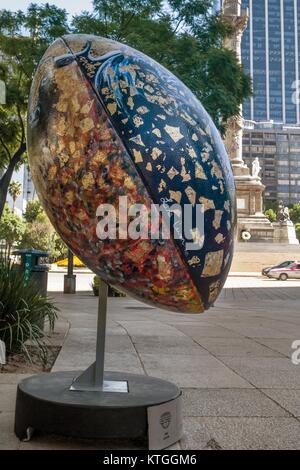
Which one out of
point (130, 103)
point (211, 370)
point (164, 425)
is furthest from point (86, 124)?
point (211, 370)

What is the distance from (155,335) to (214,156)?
513 centimetres

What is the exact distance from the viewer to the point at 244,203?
1903 inches

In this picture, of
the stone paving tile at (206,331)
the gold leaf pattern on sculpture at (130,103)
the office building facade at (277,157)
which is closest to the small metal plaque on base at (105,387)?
the gold leaf pattern on sculpture at (130,103)

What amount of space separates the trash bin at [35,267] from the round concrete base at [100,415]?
16.0 ft

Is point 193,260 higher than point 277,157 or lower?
lower

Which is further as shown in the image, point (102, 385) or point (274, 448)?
point (102, 385)

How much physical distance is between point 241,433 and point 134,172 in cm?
179

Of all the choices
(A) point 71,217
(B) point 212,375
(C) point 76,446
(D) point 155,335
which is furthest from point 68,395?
(D) point 155,335

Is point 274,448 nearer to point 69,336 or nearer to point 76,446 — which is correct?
point 76,446

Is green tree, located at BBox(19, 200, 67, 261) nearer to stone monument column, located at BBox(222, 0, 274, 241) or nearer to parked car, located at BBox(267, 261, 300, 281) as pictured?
stone monument column, located at BBox(222, 0, 274, 241)

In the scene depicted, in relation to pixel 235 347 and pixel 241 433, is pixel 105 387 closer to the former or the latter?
pixel 241 433

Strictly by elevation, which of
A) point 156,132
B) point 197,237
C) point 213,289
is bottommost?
point 213,289

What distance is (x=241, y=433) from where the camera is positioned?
3240 mm

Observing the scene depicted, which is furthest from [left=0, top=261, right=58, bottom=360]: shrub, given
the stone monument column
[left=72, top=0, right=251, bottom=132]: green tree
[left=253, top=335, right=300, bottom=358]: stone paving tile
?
the stone monument column
